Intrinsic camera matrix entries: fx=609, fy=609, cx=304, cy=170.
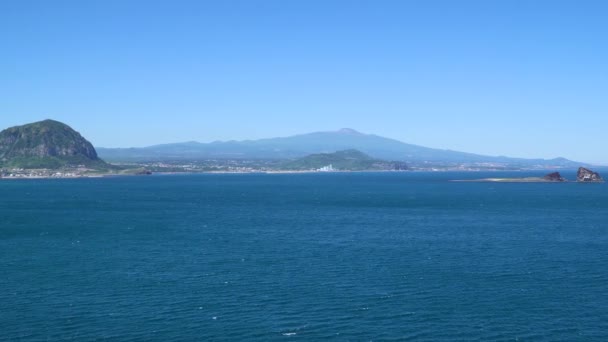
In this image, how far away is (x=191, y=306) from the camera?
36250 mm

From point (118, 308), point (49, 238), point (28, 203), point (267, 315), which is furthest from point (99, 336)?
point (28, 203)

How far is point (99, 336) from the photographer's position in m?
30.9

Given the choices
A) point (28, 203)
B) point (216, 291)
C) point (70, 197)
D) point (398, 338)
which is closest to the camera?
point (398, 338)

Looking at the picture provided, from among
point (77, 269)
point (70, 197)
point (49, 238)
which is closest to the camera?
point (77, 269)

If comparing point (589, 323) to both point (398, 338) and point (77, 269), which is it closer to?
point (398, 338)

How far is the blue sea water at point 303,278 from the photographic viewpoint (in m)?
32.4

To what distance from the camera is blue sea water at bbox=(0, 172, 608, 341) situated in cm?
3238

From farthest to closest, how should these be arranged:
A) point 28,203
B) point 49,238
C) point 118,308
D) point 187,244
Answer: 1. point 28,203
2. point 49,238
3. point 187,244
4. point 118,308

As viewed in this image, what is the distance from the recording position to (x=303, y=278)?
43281mm

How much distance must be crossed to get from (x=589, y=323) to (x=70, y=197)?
362 ft

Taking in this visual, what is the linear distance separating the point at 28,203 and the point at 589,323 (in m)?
98.0

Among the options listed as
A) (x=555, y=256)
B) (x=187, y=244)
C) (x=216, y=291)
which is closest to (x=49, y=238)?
(x=187, y=244)

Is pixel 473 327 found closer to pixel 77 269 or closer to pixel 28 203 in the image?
pixel 77 269

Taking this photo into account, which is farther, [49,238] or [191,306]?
[49,238]
